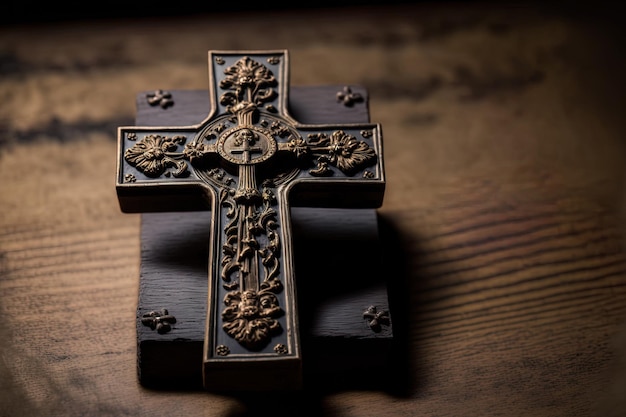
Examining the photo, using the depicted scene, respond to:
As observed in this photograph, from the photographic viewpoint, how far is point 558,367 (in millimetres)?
1827

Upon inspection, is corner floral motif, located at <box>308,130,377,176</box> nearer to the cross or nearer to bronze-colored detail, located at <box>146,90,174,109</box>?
the cross

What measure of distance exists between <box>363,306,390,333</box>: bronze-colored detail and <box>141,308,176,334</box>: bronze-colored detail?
37cm

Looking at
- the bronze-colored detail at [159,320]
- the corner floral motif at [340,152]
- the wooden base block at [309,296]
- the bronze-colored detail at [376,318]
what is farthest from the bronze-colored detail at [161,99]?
the bronze-colored detail at [376,318]

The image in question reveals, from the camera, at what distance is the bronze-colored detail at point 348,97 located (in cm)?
Result: 211

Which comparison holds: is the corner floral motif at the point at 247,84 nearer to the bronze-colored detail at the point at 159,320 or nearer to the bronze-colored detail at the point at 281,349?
the bronze-colored detail at the point at 159,320

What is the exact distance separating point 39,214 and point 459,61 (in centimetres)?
116

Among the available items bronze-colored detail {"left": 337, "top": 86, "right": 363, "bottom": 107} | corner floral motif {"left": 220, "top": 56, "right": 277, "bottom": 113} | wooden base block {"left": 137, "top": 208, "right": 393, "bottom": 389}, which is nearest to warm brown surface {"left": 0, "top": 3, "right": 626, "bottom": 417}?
wooden base block {"left": 137, "top": 208, "right": 393, "bottom": 389}

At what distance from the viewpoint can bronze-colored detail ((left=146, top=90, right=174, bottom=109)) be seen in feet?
6.84

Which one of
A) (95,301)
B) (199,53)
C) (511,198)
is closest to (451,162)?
(511,198)

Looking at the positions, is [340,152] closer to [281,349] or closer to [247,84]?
[247,84]

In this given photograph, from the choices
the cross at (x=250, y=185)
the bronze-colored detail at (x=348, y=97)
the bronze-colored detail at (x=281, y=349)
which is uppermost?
the bronze-colored detail at (x=348, y=97)

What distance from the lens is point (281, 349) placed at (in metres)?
1.57

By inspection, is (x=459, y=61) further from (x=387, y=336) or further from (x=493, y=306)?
(x=387, y=336)

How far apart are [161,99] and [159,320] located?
23.0 inches
